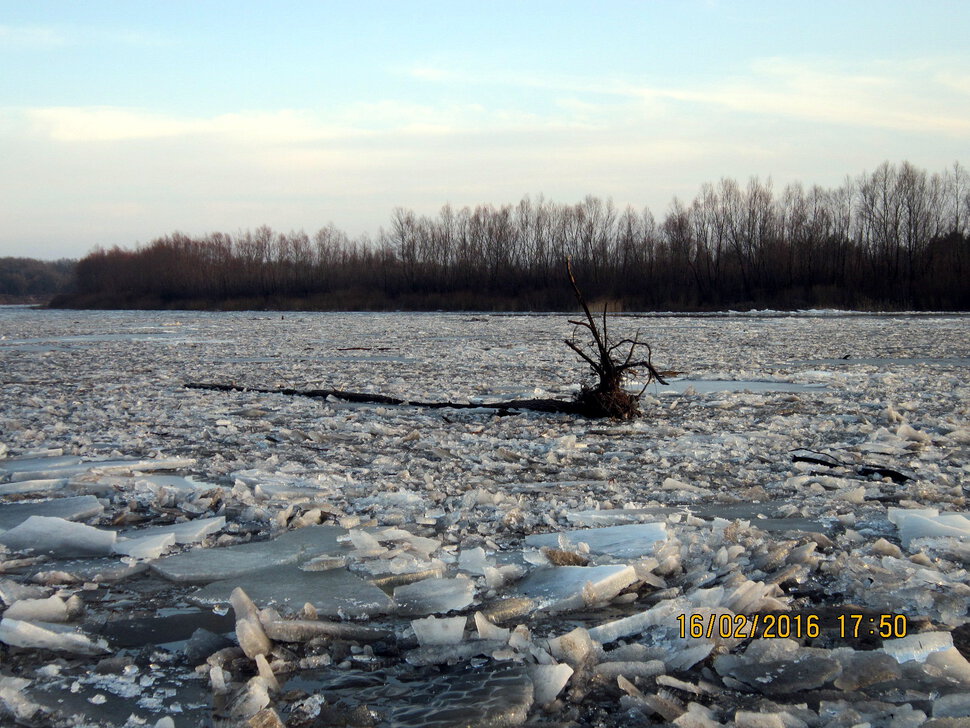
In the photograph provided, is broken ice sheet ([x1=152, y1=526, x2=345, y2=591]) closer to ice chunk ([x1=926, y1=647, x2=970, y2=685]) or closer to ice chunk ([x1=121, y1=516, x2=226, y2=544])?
ice chunk ([x1=121, y1=516, x2=226, y2=544])

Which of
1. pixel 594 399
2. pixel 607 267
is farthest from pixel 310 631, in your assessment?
pixel 607 267

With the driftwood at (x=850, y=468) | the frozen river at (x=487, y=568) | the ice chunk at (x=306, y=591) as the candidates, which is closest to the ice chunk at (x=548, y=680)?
the frozen river at (x=487, y=568)

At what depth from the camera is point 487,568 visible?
2771 mm

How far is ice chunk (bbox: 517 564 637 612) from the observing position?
8.38 feet

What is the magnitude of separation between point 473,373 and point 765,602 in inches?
297

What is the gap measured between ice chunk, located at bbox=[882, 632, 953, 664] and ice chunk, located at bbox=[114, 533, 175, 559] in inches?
100

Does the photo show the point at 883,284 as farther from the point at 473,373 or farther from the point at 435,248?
the point at 473,373

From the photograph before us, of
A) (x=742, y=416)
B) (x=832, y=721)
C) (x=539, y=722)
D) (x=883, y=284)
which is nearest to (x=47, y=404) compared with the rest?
(x=742, y=416)

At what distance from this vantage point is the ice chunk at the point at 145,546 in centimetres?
304

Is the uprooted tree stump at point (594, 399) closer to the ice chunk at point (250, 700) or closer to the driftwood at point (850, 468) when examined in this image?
the driftwood at point (850, 468)

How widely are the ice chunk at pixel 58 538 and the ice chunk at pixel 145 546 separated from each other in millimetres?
52

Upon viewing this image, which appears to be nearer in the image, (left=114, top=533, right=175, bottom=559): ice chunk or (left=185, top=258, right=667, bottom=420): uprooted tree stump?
(left=114, top=533, right=175, bottom=559): ice chunk

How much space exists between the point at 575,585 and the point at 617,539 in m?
0.53

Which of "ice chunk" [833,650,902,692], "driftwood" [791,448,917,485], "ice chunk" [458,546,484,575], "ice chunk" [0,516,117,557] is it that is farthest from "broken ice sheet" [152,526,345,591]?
"driftwood" [791,448,917,485]
